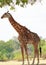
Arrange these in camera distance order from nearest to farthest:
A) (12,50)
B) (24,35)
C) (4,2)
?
(24,35)
(4,2)
(12,50)

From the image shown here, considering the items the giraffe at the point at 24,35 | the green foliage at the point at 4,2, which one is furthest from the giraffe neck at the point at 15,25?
the green foliage at the point at 4,2

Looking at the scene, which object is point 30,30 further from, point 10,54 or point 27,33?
point 10,54

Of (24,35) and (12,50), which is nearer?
(24,35)

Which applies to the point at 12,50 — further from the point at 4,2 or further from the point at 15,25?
the point at 4,2

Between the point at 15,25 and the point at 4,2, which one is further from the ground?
the point at 4,2

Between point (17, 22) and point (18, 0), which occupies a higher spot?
point (18, 0)

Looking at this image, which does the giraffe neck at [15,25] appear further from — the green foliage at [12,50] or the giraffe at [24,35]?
the green foliage at [12,50]

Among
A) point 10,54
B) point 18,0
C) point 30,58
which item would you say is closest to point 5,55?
point 10,54

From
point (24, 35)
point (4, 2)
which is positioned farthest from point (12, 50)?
point (4, 2)

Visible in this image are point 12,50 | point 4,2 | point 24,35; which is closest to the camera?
point 24,35

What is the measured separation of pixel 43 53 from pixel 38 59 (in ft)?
→ 0.85

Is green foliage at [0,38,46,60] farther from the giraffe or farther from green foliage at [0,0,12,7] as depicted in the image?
green foliage at [0,0,12,7]

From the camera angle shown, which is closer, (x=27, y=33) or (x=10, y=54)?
(x=27, y=33)

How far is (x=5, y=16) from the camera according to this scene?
266 cm
